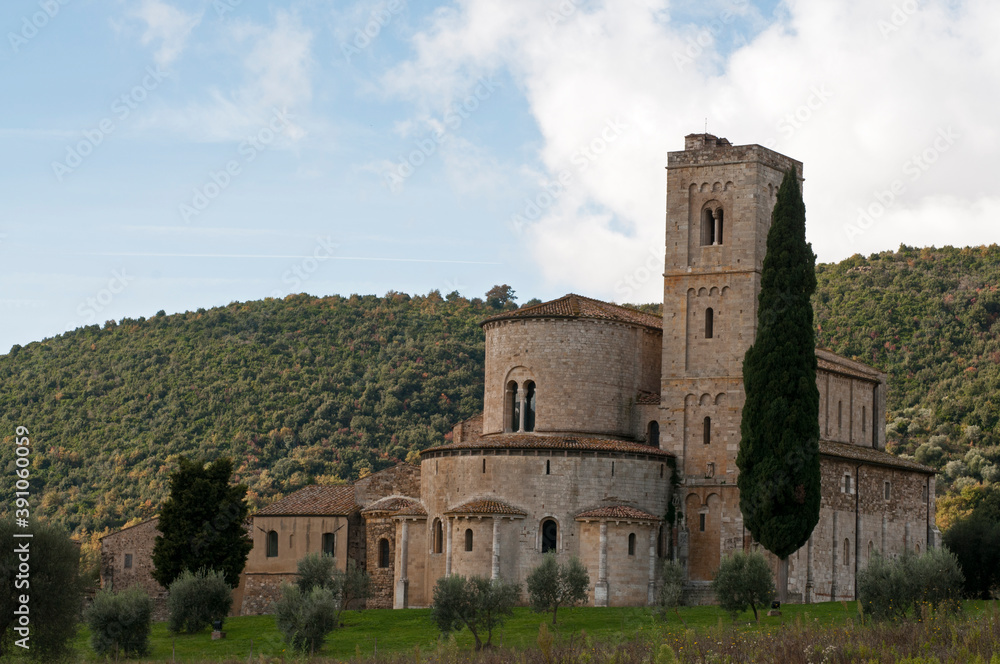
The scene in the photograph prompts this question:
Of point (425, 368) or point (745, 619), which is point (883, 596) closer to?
point (745, 619)

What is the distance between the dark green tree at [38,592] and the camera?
32.1 m

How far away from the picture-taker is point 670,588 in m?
42.3

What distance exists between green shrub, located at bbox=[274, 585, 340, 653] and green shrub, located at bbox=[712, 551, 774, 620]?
10.9 metres

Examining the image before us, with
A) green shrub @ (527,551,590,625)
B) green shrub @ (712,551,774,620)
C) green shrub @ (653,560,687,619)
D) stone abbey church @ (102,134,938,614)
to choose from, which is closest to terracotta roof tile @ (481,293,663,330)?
stone abbey church @ (102,134,938,614)

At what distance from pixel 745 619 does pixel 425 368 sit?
3952cm

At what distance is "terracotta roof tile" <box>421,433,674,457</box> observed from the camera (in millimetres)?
45531

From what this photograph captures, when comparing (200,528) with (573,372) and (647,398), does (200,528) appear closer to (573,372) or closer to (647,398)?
(573,372)

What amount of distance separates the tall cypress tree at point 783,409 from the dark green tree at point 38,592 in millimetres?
20082

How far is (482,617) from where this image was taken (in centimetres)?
3775

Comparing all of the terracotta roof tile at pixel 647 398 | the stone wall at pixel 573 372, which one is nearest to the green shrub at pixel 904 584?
the terracotta roof tile at pixel 647 398

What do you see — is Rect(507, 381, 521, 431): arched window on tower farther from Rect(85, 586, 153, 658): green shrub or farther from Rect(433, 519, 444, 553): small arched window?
Rect(85, 586, 153, 658): green shrub

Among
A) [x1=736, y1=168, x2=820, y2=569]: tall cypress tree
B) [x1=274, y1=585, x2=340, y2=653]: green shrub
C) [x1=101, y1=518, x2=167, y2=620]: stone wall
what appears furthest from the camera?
[x1=101, y1=518, x2=167, y2=620]: stone wall

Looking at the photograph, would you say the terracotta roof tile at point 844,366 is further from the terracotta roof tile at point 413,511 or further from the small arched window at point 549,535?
the terracotta roof tile at point 413,511

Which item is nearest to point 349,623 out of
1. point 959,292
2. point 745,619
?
point 745,619
